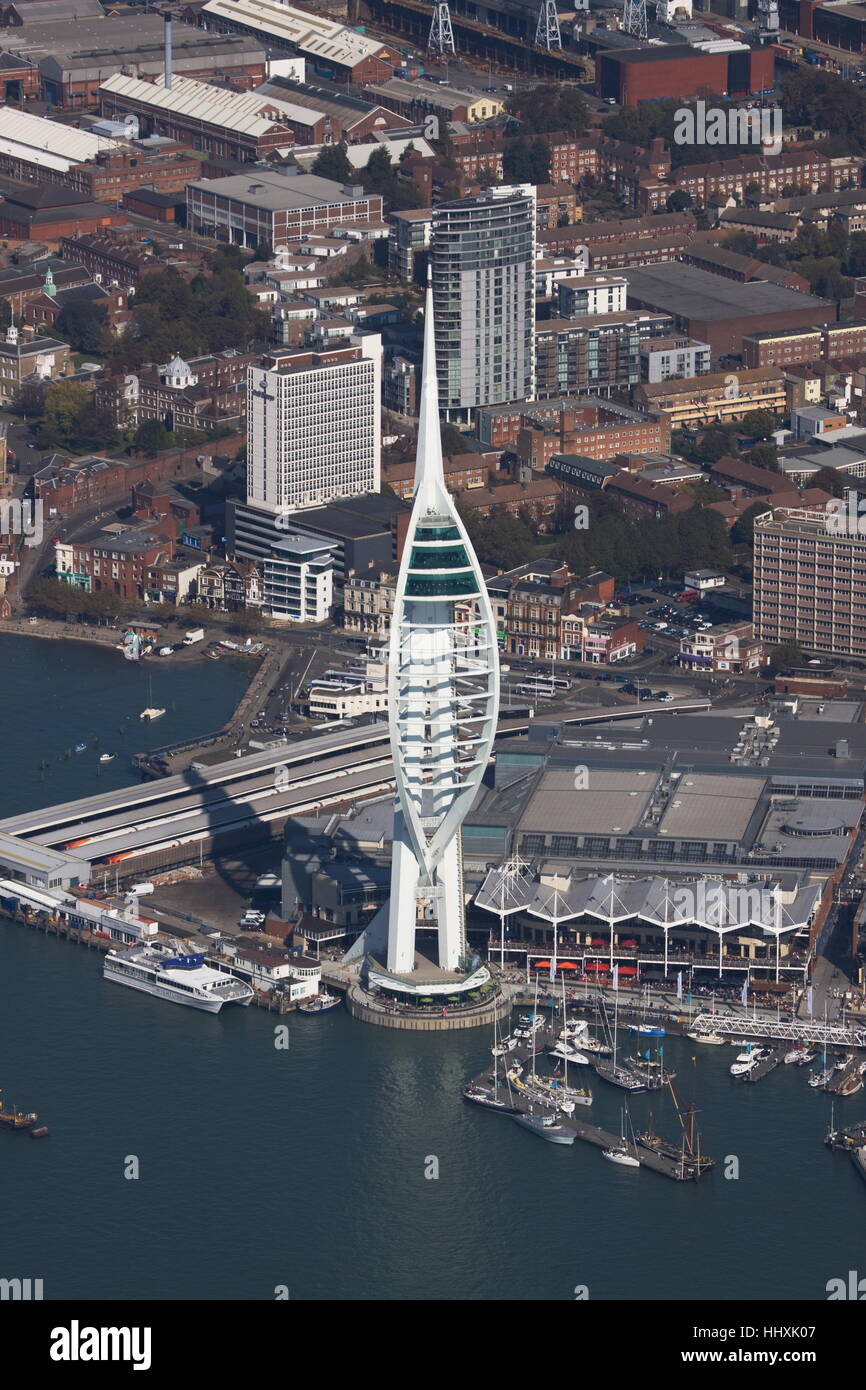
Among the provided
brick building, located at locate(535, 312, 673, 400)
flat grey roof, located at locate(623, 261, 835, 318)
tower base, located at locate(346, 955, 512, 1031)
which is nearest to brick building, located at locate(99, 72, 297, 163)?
flat grey roof, located at locate(623, 261, 835, 318)

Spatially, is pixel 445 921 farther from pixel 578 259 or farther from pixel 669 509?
pixel 578 259

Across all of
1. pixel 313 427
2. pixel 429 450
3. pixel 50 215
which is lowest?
pixel 50 215

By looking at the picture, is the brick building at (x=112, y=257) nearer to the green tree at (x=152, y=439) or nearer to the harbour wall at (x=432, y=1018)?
the green tree at (x=152, y=439)

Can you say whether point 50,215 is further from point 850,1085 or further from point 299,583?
point 850,1085

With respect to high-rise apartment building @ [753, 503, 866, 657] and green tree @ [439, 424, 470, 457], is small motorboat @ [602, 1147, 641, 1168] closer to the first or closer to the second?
high-rise apartment building @ [753, 503, 866, 657]

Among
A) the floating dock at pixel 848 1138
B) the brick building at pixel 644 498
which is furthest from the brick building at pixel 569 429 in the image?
→ the floating dock at pixel 848 1138

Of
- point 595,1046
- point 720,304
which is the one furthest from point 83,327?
point 595,1046
